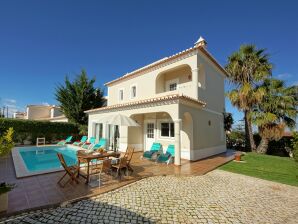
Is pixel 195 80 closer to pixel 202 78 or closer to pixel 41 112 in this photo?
pixel 202 78

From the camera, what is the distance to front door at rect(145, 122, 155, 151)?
16.0 m

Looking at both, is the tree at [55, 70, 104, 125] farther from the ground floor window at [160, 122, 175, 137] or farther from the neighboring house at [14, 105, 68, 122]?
the ground floor window at [160, 122, 175, 137]

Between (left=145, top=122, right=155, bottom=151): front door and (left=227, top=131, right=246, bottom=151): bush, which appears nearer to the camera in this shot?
(left=145, top=122, right=155, bottom=151): front door

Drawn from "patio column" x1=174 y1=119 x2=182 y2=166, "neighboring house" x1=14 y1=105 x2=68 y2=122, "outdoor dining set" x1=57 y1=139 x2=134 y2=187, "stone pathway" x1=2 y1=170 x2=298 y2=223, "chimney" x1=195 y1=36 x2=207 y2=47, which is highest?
"chimney" x1=195 y1=36 x2=207 y2=47

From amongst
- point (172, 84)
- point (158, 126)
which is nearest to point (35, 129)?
point (158, 126)

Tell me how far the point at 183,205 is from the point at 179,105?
21.2 ft

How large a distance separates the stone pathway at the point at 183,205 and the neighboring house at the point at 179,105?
391cm

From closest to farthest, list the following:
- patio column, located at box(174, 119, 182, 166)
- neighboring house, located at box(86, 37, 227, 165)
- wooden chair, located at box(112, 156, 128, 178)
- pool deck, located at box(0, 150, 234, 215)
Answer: pool deck, located at box(0, 150, 234, 215) → wooden chair, located at box(112, 156, 128, 178) → patio column, located at box(174, 119, 182, 166) → neighboring house, located at box(86, 37, 227, 165)

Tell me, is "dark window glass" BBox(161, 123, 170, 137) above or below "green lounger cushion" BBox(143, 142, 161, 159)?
above

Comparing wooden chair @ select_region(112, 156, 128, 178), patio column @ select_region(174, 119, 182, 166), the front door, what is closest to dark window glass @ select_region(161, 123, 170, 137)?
the front door

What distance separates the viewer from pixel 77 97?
27125 millimetres

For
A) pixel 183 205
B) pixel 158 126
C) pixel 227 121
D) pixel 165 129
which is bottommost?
pixel 183 205

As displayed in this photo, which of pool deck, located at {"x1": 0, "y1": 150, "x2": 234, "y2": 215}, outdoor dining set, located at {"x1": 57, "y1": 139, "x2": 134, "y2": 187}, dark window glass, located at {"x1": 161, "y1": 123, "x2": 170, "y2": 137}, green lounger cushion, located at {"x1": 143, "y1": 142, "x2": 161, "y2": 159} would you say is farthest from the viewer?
dark window glass, located at {"x1": 161, "y1": 123, "x2": 170, "y2": 137}

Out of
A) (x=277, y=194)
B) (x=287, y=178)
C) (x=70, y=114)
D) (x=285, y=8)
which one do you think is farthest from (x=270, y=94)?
(x=70, y=114)
